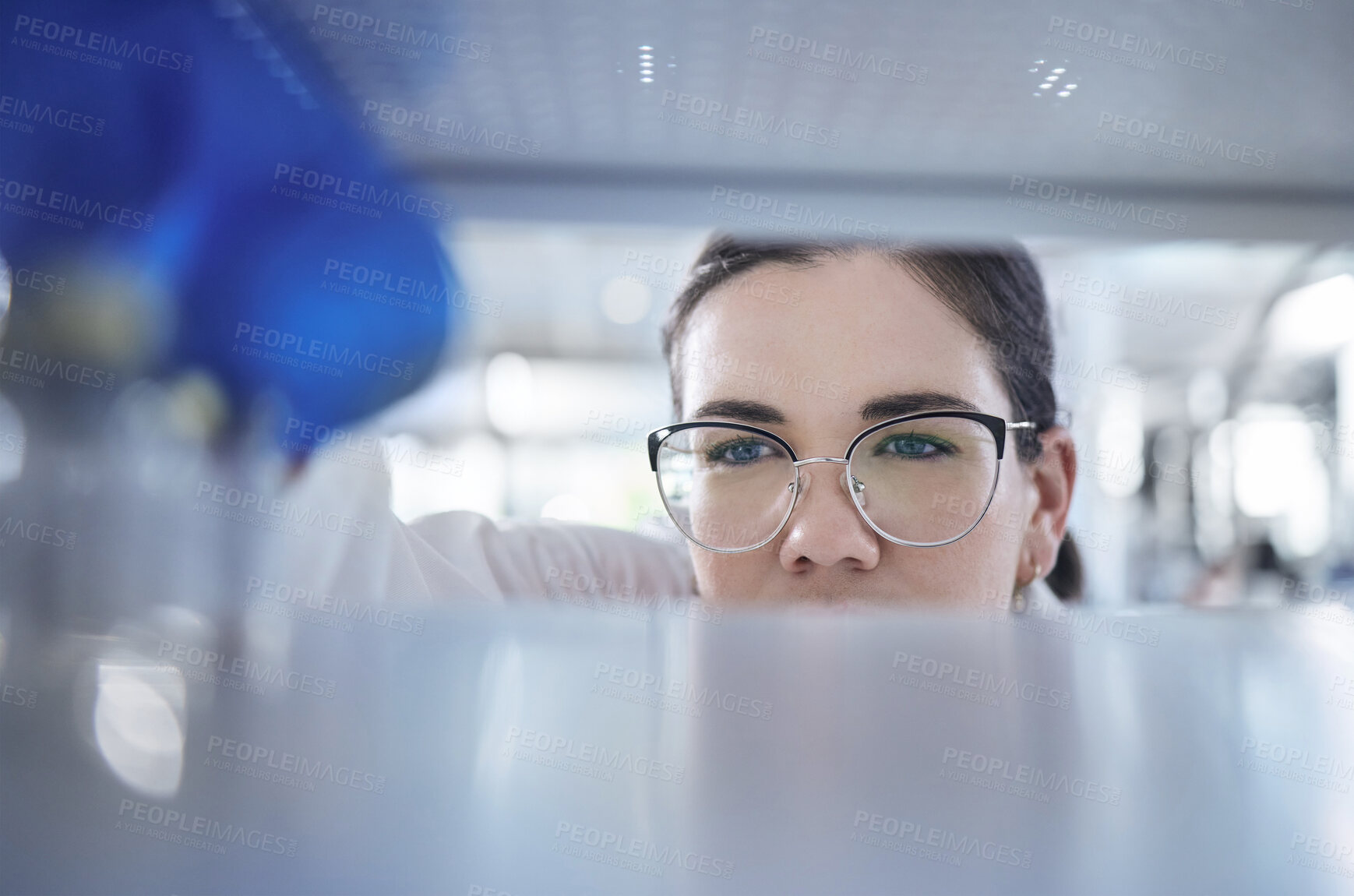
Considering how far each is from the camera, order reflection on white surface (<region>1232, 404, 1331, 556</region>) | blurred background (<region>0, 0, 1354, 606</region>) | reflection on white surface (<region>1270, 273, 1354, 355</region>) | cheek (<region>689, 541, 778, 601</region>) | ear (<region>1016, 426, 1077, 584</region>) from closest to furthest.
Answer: blurred background (<region>0, 0, 1354, 606</region>)
cheek (<region>689, 541, 778, 601</region>)
ear (<region>1016, 426, 1077, 584</region>)
reflection on white surface (<region>1270, 273, 1354, 355</region>)
reflection on white surface (<region>1232, 404, 1331, 556</region>)

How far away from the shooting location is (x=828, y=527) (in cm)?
58

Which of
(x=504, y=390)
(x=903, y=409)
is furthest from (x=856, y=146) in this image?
(x=504, y=390)

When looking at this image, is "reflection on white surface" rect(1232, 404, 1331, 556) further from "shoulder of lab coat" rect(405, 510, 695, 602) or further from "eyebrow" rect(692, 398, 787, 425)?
"eyebrow" rect(692, 398, 787, 425)

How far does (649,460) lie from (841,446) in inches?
6.6

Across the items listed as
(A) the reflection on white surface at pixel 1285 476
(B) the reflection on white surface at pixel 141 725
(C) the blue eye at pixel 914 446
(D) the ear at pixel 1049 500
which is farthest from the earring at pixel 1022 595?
(A) the reflection on white surface at pixel 1285 476

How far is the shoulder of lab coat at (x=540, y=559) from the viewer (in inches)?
25.0

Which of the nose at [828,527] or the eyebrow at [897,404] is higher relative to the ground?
the eyebrow at [897,404]

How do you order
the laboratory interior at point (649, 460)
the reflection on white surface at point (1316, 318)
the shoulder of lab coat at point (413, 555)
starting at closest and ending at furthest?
the laboratory interior at point (649, 460) < the shoulder of lab coat at point (413, 555) < the reflection on white surface at point (1316, 318)

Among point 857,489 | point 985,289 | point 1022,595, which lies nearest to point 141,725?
point 857,489

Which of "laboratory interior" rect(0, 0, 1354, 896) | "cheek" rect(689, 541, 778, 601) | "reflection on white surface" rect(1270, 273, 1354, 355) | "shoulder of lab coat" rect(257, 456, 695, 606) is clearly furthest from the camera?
"reflection on white surface" rect(1270, 273, 1354, 355)

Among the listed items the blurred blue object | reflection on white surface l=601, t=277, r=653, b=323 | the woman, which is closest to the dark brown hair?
the woman

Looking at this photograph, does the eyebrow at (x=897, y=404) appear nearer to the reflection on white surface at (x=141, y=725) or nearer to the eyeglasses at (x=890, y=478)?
the eyeglasses at (x=890, y=478)

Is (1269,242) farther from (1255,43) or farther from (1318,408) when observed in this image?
(1318,408)

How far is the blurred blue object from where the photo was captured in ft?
1.21
